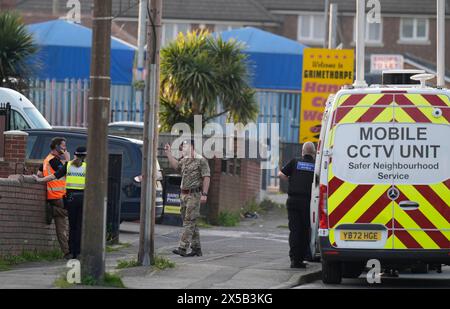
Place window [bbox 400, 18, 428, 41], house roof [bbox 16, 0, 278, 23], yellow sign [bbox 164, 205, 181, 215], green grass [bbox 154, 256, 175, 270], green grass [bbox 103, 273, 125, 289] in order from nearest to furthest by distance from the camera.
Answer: green grass [bbox 103, 273, 125, 289]
green grass [bbox 154, 256, 175, 270]
yellow sign [bbox 164, 205, 181, 215]
house roof [bbox 16, 0, 278, 23]
window [bbox 400, 18, 428, 41]

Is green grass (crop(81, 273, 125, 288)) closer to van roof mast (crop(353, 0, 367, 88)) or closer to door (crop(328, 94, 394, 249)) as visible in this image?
door (crop(328, 94, 394, 249))

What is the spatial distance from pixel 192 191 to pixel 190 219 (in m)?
0.46

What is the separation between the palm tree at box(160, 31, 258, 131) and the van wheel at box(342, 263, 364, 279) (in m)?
12.9

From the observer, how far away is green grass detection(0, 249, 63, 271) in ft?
52.0

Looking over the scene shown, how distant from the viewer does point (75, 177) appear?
16953mm

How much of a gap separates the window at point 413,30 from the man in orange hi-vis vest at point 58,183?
48.7 metres

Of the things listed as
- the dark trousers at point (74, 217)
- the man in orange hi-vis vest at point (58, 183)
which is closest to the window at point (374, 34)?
the man in orange hi-vis vest at point (58, 183)

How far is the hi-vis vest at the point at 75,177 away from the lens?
1691 centimetres

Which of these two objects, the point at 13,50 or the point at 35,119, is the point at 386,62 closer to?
the point at 13,50

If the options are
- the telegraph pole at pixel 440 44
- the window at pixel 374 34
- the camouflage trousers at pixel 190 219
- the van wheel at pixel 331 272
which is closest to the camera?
the van wheel at pixel 331 272

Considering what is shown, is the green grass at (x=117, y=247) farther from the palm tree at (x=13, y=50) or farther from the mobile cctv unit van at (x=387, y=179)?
the palm tree at (x=13, y=50)

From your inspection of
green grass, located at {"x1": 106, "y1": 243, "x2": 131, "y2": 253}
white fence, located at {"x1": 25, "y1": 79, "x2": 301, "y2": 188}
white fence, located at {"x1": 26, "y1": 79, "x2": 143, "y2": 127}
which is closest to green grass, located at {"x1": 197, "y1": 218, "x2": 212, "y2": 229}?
green grass, located at {"x1": 106, "y1": 243, "x2": 131, "y2": 253}
